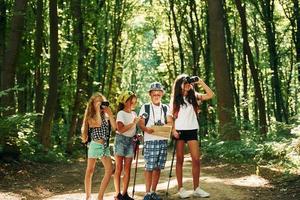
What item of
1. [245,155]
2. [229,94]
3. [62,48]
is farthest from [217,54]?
[62,48]

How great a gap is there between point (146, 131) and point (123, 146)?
57 cm

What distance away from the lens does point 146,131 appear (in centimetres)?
841

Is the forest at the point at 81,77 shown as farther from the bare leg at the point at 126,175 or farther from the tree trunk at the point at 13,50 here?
the bare leg at the point at 126,175

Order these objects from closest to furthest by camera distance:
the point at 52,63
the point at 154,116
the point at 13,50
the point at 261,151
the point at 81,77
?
the point at 154,116 < the point at 261,151 < the point at 13,50 < the point at 52,63 < the point at 81,77

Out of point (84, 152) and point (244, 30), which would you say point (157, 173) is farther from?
point (84, 152)

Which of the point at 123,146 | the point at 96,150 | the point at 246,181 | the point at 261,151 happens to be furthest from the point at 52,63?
the point at 96,150

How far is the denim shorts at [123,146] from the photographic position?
863 centimetres

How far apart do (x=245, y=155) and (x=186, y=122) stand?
5109 mm

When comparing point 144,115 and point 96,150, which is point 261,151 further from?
point 96,150

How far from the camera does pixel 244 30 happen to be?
62.5 ft

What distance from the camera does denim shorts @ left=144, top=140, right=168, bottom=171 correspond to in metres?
8.41

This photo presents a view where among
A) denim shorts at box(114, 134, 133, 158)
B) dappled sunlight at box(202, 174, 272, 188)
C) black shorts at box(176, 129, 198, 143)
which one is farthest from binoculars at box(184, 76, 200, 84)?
dappled sunlight at box(202, 174, 272, 188)

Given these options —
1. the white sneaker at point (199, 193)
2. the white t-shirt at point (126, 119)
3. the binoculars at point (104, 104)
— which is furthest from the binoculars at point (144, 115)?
the white sneaker at point (199, 193)

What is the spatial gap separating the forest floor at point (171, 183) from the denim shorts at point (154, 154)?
3.02 feet
